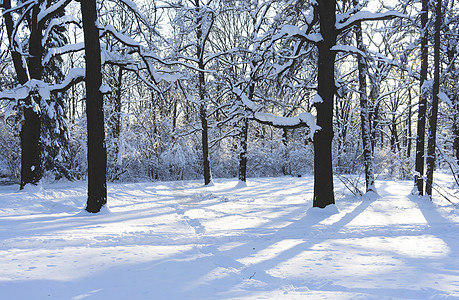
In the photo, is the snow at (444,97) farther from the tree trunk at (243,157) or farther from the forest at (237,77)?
the tree trunk at (243,157)

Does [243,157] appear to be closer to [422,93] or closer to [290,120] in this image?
[290,120]

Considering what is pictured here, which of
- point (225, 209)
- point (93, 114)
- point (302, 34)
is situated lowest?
point (225, 209)

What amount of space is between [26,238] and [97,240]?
4.11 ft

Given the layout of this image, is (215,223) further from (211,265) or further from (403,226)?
(403,226)

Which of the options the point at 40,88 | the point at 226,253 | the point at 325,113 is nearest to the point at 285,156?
the point at 325,113

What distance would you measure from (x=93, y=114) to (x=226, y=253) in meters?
5.41

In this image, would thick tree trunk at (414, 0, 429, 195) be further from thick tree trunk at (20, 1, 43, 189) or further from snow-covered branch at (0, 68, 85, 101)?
thick tree trunk at (20, 1, 43, 189)

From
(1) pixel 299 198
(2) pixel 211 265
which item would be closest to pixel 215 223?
(2) pixel 211 265

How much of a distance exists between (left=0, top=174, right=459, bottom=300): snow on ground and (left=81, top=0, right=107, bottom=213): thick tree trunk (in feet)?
1.76

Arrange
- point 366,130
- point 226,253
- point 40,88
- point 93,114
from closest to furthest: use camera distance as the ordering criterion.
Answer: point 226,253 → point 93,114 → point 40,88 → point 366,130

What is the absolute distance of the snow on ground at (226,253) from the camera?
11.5 feet

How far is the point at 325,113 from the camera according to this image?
877 cm

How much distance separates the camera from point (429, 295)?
131 inches

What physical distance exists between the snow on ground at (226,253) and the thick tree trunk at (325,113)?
562mm
